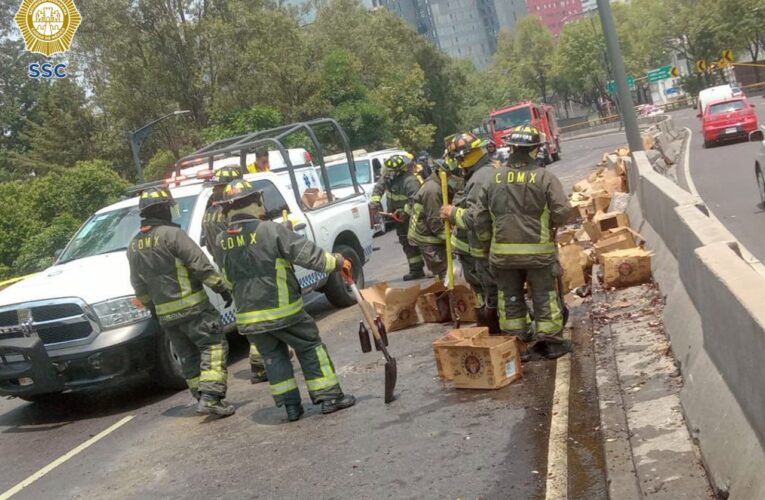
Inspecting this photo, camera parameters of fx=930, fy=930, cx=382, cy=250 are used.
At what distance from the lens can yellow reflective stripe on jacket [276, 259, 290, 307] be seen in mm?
7102

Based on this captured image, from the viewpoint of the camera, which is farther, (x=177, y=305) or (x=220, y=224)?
(x=220, y=224)

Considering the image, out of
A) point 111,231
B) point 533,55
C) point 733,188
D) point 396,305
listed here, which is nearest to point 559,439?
point 396,305

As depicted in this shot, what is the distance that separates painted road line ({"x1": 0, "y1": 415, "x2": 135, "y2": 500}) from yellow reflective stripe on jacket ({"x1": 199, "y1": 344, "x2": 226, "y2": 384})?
37.0 inches

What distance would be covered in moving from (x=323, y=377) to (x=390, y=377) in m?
0.54

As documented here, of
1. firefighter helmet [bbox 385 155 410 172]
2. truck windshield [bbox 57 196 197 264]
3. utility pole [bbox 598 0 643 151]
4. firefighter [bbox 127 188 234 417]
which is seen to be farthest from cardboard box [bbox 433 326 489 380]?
utility pole [bbox 598 0 643 151]

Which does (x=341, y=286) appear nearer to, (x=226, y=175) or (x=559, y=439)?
(x=226, y=175)

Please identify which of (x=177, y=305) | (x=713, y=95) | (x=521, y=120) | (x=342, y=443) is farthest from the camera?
(x=521, y=120)

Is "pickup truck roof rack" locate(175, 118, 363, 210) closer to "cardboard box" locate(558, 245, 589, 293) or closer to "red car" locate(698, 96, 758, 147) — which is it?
"cardboard box" locate(558, 245, 589, 293)

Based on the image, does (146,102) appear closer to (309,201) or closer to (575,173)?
(575,173)

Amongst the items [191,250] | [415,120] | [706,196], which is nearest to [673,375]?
[191,250]

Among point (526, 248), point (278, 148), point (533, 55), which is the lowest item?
point (526, 248)

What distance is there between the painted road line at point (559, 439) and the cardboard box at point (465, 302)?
1.85 m

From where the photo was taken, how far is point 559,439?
18.8 feet

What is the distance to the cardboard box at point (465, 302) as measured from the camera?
9344 mm
